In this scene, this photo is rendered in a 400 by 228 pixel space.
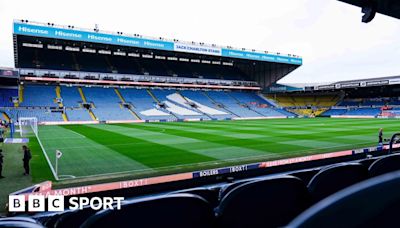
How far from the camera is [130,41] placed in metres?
45.1

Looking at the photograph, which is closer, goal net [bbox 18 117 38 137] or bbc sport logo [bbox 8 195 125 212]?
bbc sport logo [bbox 8 195 125 212]

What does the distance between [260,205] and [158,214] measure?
0.75 metres

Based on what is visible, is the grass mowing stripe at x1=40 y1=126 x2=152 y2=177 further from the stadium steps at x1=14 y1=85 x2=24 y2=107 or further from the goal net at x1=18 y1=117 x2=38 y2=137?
the stadium steps at x1=14 y1=85 x2=24 y2=107

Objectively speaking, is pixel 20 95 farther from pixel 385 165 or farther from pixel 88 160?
pixel 385 165

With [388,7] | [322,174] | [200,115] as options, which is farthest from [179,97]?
[322,174]

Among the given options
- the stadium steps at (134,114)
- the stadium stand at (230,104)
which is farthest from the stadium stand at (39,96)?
the stadium stand at (230,104)

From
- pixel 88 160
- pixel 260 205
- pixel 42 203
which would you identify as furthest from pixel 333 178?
pixel 88 160

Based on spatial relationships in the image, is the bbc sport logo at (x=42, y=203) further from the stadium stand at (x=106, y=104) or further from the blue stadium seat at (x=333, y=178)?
the stadium stand at (x=106, y=104)

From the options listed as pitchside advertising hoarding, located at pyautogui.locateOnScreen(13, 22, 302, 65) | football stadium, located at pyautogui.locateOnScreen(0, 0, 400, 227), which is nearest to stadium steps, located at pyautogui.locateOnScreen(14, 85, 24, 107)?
football stadium, located at pyautogui.locateOnScreen(0, 0, 400, 227)

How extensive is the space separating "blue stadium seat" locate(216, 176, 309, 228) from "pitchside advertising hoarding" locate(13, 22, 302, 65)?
147 ft

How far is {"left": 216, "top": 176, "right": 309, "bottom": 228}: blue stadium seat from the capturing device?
1.88m

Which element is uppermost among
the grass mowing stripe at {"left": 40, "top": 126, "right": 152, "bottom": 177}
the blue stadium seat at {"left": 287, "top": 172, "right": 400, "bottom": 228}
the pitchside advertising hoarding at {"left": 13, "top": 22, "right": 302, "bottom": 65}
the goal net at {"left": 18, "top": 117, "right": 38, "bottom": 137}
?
the pitchside advertising hoarding at {"left": 13, "top": 22, "right": 302, "bottom": 65}

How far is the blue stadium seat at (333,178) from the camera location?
238 cm

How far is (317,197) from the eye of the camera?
2.29 meters
